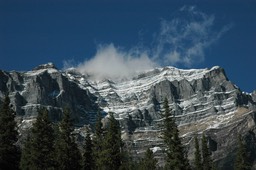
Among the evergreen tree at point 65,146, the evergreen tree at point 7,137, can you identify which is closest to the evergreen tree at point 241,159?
the evergreen tree at point 65,146

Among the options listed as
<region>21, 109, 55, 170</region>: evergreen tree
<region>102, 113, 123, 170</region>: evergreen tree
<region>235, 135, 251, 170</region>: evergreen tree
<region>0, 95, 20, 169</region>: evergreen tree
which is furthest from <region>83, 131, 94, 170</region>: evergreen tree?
<region>235, 135, 251, 170</region>: evergreen tree

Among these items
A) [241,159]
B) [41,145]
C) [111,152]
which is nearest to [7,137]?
[41,145]

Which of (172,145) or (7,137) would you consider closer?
A: (7,137)

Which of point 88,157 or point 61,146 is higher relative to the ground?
point 88,157

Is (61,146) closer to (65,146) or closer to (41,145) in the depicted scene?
(65,146)

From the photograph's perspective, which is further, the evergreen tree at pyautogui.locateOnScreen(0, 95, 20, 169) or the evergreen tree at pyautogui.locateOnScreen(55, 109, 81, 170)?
the evergreen tree at pyautogui.locateOnScreen(55, 109, 81, 170)

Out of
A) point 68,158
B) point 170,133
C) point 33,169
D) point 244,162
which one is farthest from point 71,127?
point 244,162

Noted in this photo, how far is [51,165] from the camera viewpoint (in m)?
65.2

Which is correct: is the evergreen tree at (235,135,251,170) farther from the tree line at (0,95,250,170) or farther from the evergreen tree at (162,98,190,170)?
the evergreen tree at (162,98,190,170)

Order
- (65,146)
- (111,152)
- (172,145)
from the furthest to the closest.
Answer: (65,146) < (111,152) < (172,145)

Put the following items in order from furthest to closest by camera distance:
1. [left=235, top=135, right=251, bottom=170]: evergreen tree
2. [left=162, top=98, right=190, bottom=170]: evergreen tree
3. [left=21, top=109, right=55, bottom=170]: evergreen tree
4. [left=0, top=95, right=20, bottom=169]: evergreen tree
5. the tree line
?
1. [left=235, top=135, right=251, bottom=170]: evergreen tree
2. [left=162, top=98, right=190, bottom=170]: evergreen tree
3. [left=0, top=95, right=20, bottom=169]: evergreen tree
4. the tree line
5. [left=21, top=109, right=55, bottom=170]: evergreen tree

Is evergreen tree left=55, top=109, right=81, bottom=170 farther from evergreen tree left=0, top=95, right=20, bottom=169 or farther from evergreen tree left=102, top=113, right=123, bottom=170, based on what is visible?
evergreen tree left=0, top=95, right=20, bottom=169

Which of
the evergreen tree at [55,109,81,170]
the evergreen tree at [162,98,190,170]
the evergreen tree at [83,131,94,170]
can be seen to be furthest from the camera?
the evergreen tree at [83,131,94,170]

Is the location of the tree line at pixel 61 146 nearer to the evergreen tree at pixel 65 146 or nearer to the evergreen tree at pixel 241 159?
the evergreen tree at pixel 65 146
